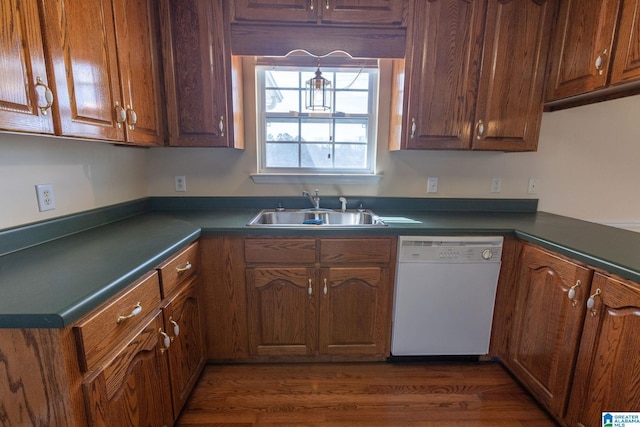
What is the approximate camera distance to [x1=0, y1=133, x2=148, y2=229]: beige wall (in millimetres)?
1156

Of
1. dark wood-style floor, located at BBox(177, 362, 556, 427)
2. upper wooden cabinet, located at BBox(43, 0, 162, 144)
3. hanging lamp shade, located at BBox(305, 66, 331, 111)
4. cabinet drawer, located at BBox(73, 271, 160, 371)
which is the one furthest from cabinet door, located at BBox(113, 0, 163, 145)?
dark wood-style floor, located at BBox(177, 362, 556, 427)

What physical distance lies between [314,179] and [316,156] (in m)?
0.19

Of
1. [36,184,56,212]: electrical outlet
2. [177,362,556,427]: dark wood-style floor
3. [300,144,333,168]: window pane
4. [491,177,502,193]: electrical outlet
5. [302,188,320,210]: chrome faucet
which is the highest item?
[300,144,333,168]: window pane

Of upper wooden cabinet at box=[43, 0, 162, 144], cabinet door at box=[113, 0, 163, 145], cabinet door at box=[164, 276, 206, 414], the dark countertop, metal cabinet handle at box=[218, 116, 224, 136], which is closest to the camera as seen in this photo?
the dark countertop

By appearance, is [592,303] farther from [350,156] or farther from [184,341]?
[184,341]

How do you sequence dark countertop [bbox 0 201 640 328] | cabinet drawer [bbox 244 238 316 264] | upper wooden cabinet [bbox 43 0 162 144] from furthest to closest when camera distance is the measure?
1. cabinet drawer [bbox 244 238 316 264]
2. upper wooden cabinet [bbox 43 0 162 144]
3. dark countertop [bbox 0 201 640 328]

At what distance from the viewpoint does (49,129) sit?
0.98 meters

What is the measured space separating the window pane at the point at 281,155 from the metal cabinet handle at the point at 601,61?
1719 mm

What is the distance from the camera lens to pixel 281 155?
7.12 ft

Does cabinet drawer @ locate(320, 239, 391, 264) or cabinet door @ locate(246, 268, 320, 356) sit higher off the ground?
cabinet drawer @ locate(320, 239, 391, 264)

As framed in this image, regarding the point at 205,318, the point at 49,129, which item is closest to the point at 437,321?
the point at 205,318

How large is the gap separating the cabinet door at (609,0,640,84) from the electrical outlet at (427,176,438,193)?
3.30 feet

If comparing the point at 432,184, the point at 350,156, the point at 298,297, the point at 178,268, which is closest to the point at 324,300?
the point at 298,297

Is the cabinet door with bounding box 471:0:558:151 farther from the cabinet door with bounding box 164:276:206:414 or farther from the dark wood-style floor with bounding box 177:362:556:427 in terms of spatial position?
the cabinet door with bounding box 164:276:206:414
